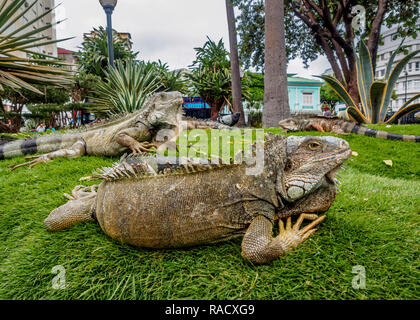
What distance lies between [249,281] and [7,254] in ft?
7.06

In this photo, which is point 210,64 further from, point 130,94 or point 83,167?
point 83,167

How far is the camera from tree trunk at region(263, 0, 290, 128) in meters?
7.97

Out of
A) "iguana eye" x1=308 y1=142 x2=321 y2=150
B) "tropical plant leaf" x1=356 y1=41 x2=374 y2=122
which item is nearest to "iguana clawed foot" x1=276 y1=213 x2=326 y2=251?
"iguana eye" x1=308 y1=142 x2=321 y2=150

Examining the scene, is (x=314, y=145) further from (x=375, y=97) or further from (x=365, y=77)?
(x=365, y=77)

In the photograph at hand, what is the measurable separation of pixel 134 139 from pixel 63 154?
1.67m

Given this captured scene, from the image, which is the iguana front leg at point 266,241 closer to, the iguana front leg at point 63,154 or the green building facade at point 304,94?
the iguana front leg at point 63,154

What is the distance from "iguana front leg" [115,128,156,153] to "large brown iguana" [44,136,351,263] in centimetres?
277

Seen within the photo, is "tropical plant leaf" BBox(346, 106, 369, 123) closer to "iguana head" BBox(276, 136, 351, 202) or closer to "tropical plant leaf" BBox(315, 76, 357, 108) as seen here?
"tropical plant leaf" BBox(315, 76, 357, 108)

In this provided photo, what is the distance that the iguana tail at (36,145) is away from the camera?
18.5 ft

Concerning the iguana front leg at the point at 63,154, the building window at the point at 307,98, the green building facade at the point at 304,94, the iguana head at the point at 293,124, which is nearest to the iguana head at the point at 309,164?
the iguana front leg at the point at 63,154

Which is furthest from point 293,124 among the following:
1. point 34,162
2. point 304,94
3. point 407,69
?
point 407,69

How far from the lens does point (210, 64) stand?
1802cm

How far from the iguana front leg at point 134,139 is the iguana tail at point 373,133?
529cm
